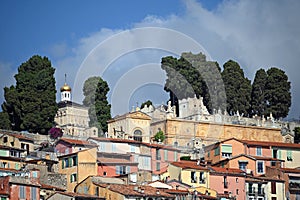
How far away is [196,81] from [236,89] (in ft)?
17.1

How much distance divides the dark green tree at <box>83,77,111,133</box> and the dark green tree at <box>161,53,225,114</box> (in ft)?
27.3

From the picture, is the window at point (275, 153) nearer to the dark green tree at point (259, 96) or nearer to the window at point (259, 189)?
the window at point (259, 189)

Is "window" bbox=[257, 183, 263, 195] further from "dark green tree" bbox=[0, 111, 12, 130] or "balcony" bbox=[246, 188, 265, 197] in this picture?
"dark green tree" bbox=[0, 111, 12, 130]

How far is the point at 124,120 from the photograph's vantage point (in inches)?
3716

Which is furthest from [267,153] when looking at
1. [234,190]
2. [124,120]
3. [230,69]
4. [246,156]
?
[230,69]

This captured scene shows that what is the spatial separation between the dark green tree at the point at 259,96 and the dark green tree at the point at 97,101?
19.2 metres

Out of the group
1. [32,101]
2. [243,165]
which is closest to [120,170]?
[243,165]

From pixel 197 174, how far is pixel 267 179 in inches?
231

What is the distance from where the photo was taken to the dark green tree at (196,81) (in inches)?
4141

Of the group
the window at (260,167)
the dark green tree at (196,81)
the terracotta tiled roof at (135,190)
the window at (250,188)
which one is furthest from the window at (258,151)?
the dark green tree at (196,81)

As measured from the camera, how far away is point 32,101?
9281 cm

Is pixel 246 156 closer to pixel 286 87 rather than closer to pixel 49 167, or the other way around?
pixel 49 167

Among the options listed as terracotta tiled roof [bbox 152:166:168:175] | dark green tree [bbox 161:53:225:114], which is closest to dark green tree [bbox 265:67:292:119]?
dark green tree [bbox 161:53:225:114]

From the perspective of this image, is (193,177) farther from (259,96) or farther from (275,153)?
(259,96)
